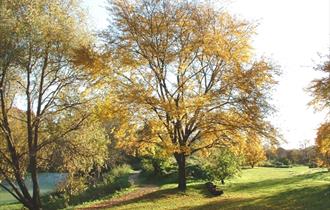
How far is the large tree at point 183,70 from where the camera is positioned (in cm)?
2223

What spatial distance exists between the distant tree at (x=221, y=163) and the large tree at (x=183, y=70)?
214 inches

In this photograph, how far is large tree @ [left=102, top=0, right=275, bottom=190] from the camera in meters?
22.2

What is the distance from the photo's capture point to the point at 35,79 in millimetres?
19844

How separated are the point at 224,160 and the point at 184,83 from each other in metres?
8.27

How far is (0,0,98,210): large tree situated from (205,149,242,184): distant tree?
477 inches

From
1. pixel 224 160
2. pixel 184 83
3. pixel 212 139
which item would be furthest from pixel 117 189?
pixel 184 83

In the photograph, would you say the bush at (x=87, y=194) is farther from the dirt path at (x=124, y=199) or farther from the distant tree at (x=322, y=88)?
the distant tree at (x=322, y=88)

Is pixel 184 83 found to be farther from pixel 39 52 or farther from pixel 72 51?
pixel 39 52

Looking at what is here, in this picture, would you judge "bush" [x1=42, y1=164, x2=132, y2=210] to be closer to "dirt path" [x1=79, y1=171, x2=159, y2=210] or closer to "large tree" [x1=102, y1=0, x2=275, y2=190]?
"dirt path" [x1=79, y1=171, x2=159, y2=210]

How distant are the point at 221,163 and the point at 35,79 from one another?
49.4 ft

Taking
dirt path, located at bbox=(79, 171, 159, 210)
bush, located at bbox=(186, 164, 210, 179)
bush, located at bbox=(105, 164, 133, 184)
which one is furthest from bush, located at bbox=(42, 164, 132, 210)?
bush, located at bbox=(186, 164, 210, 179)

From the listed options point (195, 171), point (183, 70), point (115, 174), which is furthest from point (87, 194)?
point (183, 70)

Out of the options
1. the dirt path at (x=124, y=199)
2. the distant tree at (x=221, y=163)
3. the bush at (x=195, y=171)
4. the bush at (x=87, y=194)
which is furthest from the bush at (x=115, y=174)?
the distant tree at (x=221, y=163)

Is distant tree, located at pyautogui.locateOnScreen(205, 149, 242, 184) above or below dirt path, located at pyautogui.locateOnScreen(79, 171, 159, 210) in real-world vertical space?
above
